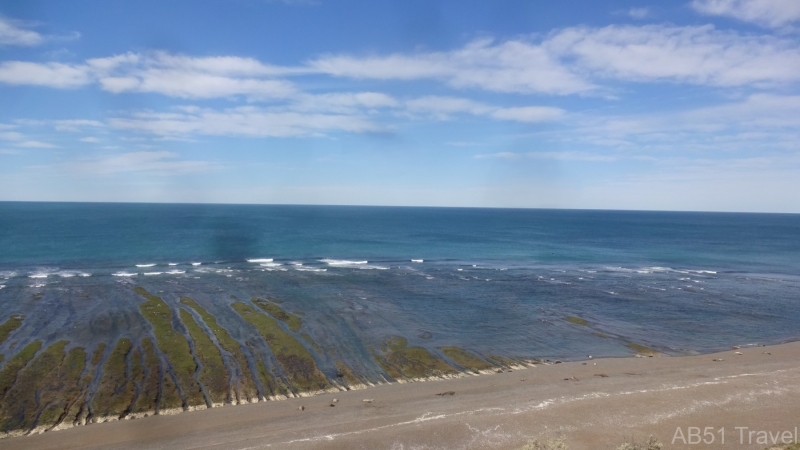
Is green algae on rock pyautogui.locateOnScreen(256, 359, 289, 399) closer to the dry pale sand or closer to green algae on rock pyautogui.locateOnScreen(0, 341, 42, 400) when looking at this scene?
the dry pale sand

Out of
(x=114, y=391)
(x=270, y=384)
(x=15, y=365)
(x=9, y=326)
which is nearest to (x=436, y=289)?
(x=270, y=384)

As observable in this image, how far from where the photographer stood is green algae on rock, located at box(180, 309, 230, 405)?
94.4 ft

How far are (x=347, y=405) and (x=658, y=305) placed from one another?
4176cm

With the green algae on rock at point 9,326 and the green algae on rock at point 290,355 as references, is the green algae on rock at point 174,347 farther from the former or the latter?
the green algae on rock at point 9,326

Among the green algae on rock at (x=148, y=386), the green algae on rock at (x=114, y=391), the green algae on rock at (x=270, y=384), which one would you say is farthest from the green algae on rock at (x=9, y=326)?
the green algae on rock at (x=270, y=384)

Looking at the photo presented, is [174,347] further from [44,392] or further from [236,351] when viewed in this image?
[44,392]

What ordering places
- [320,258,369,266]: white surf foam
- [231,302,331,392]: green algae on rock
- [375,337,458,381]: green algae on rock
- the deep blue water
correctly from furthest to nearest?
[320,258,369,266]: white surf foam < the deep blue water < [375,337,458,381]: green algae on rock < [231,302,331,392]: green algae on rock

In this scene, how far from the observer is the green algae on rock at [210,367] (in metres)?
28.8

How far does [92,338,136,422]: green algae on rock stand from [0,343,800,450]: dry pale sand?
1.62 meters

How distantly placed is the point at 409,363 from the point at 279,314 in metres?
17.6

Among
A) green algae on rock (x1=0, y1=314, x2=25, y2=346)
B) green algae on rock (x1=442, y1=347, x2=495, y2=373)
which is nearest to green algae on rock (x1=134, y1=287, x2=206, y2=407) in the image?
green algae on rock (x1=0, y1=314, x2=25, y2=346)

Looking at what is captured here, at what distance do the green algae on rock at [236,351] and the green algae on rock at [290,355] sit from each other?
2.39 meters

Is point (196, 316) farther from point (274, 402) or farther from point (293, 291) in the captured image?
point (274, 402)

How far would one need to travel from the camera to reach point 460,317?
1887 inches
